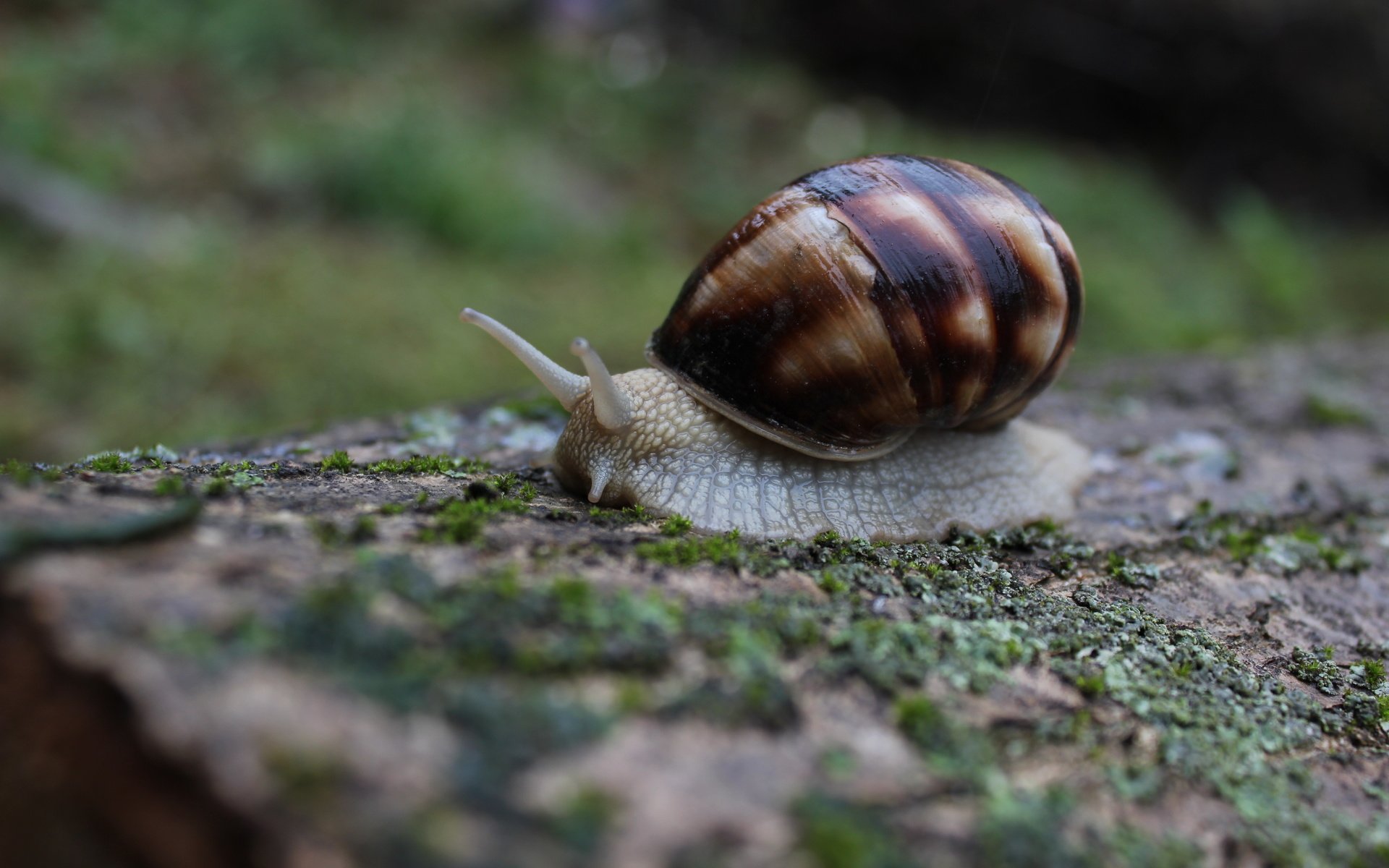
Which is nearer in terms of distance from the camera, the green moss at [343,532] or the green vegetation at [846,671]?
the green vegetation at [846,671]

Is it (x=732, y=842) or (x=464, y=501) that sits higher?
(x=464, y=501)

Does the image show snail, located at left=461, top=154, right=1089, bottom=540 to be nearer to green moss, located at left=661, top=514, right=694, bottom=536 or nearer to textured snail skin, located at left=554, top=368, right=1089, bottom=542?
textured snail skin, located at left=554, top=368, right=1089, bottom=542

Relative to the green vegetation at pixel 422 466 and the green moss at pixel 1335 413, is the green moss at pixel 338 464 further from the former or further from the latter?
the green moss at pixel 1335 413

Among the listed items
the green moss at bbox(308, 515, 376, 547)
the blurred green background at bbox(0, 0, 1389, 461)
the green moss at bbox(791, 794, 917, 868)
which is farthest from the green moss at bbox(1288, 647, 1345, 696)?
the blurred green background at bbox(0, 0, 1389, 461)

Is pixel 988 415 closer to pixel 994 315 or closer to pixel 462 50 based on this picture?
pixel 994 315

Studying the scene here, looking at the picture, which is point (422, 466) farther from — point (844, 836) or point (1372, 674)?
point (1372, 674)

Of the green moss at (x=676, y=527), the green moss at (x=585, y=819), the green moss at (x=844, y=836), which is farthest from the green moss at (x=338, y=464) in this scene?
the green moss at (x=844, y=836)

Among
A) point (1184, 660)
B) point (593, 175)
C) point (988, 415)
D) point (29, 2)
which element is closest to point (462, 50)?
point (593, 175)

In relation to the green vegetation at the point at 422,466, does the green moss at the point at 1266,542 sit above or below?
below
